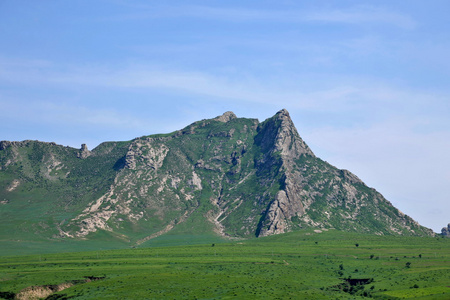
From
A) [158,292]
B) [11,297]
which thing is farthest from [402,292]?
[11,297]

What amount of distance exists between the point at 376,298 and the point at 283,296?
39.9 m

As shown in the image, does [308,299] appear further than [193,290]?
No

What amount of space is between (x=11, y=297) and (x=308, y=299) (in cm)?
11631

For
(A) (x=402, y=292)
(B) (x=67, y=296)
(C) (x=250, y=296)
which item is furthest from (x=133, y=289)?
(A) (x=402, y=292)

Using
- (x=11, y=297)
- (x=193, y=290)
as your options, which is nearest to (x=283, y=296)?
(x=193, y=290)

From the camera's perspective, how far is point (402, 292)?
19788 centimetres

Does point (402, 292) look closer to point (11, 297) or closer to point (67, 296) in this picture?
point (67, 296)

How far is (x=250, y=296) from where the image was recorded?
186625mm

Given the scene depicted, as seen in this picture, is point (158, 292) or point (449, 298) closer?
point (449, 298)

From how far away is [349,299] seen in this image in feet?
634

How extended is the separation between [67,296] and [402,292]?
132 meters

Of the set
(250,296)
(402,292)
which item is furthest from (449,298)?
(250,296)

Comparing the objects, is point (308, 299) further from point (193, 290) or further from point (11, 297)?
point (11, 297)

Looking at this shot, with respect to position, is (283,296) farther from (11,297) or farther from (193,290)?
(11,297)
